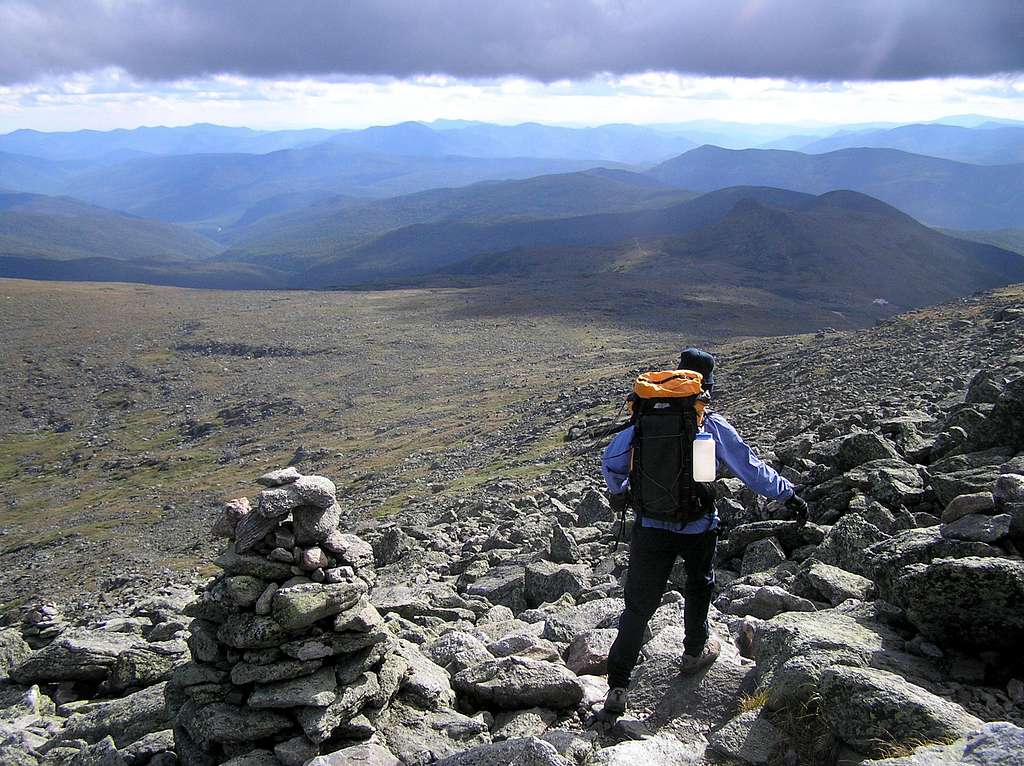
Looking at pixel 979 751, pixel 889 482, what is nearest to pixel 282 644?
pixel 979 751

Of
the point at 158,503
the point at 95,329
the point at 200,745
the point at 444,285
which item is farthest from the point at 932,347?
the point at 444,285

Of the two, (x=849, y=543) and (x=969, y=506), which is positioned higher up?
(x=969, y=506)

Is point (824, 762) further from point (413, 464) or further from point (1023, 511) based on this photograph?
point (413, 464)

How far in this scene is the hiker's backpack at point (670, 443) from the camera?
7293 mm

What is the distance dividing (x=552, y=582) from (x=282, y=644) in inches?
274

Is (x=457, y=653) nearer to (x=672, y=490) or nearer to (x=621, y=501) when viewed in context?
(x=621, y=501)

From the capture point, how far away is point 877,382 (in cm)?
2706

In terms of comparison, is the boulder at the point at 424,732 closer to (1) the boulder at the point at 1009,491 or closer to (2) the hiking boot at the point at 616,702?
(2) the hiking boot at the point at 616,702

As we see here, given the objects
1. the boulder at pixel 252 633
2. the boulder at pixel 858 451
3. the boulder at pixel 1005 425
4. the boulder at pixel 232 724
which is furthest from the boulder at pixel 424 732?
the boulder at pixel 1005 425

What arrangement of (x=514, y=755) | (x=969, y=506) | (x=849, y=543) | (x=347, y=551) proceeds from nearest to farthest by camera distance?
(x=514, y=755) < (x=347, y=551) < (x=969, y=506) < (x=849, y=543)

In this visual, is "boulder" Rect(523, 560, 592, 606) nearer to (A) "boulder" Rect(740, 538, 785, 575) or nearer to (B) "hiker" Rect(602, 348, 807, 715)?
(A) "boulder" Rect(740, 538, 785, 575)

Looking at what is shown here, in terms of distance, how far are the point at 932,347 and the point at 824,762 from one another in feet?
99.5

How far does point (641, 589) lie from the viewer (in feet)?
25.2

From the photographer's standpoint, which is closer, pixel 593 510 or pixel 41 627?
pixel 41 627
